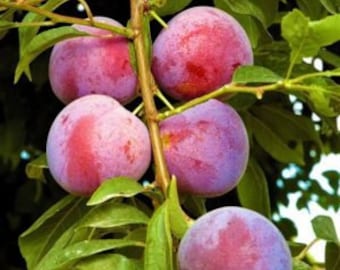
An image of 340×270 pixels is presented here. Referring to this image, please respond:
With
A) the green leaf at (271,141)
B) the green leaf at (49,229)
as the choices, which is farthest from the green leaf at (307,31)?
the green leaf at (271,141)

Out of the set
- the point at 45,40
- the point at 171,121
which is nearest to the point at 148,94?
the point at 171,121

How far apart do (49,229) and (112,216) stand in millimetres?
203

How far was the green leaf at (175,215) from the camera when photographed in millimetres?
756

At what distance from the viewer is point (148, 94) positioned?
2.81 ft

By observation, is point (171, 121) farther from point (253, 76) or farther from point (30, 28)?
point (30, 28)

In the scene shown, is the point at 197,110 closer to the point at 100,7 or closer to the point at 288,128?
the point at 288,128

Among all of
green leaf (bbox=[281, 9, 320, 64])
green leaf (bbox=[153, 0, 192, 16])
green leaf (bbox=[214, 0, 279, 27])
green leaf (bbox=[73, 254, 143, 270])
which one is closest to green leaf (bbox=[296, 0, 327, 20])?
green leaf (bbox=[214, 0, 279, 27])

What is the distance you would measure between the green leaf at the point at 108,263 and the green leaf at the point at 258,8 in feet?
1.17

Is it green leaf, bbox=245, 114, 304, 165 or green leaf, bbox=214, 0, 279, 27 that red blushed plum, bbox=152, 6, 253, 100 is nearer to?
green leaf, bbox=214, 0, 279, 27

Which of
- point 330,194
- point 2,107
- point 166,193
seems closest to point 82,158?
point 166,193

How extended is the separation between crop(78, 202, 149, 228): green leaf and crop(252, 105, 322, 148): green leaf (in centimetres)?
64

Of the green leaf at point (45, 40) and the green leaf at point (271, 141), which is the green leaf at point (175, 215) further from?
the green leaf at point (271, 141)

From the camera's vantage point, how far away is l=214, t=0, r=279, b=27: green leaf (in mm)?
1046

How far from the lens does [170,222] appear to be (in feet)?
2.52
